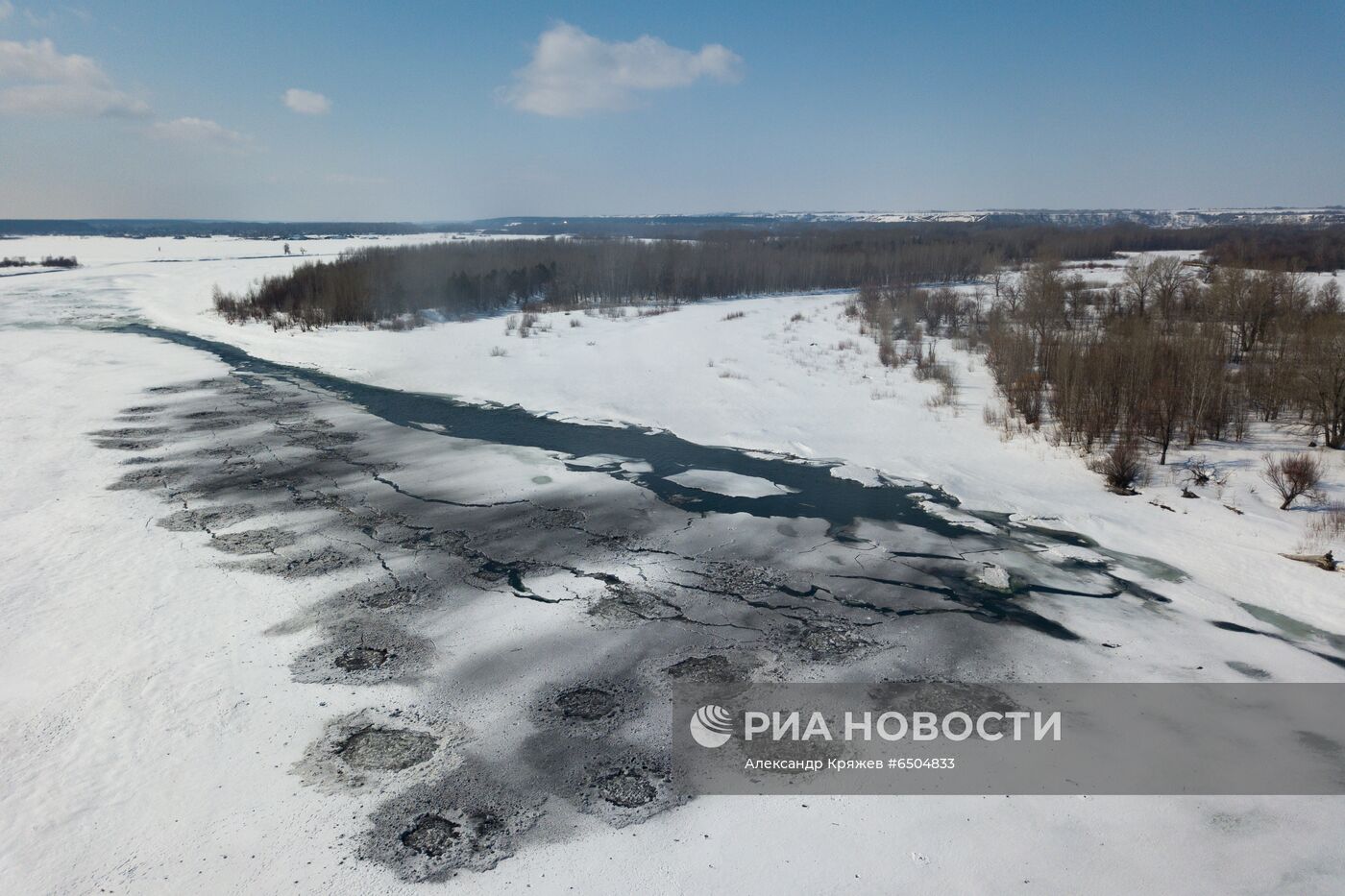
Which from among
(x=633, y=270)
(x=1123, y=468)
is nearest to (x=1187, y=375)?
(x=1123, y=468)

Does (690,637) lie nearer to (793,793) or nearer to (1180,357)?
(793,793)

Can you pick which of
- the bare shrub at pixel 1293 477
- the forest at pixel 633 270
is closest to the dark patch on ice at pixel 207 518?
the bare shrub at pixel 1293 477

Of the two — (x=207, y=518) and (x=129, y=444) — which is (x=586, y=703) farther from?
(x=129, y=444)

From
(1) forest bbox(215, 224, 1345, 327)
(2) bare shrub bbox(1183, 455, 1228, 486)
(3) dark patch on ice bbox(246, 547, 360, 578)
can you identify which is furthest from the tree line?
(3) dark patch on ice bbox(246, 547, 360, 578)

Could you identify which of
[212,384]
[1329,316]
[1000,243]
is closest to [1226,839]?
[1329,316]

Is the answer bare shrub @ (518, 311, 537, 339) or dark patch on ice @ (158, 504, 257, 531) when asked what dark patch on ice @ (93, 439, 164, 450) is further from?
bare shrub @ (518, 311, 537, 339)

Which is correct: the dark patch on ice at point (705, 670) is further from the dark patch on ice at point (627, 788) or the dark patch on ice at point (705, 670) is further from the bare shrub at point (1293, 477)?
the bare shrub at point (1293, 477)
